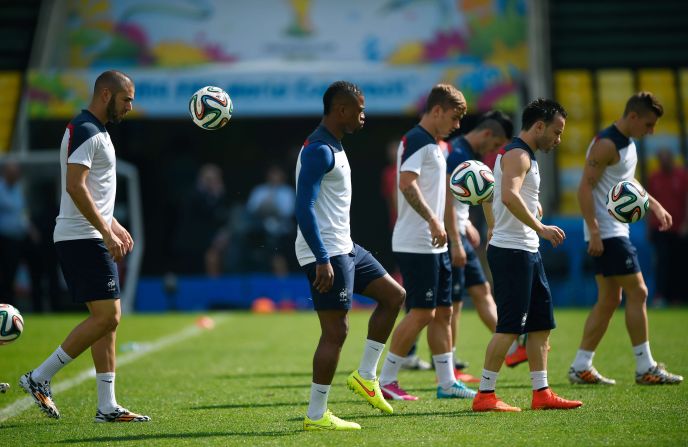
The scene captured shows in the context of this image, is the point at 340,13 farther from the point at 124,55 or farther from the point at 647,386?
the point at 647,386

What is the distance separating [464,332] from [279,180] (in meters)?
6.65

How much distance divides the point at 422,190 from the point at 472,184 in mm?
549

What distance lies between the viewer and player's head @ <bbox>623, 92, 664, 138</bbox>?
9453 mm

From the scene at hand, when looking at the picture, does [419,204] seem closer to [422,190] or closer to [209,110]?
[422,190]

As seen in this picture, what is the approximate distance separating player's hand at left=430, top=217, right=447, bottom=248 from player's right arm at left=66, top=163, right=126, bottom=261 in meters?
2.21

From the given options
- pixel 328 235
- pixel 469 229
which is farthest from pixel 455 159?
pixel 328 235

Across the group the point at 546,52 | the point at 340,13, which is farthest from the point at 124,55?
the point at 546,52

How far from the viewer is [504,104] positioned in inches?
788

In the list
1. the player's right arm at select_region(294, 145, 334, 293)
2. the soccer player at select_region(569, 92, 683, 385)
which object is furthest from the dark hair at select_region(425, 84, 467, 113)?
the player's right arm at select_region(294, 145, 334, 293)

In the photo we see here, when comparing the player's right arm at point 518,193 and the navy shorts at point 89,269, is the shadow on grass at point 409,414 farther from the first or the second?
the navy shorts at point 89,269

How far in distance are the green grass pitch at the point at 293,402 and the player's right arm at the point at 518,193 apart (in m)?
1.24

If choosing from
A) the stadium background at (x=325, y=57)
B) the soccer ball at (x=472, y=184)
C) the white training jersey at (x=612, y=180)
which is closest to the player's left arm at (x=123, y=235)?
the soccer ball at (x=472, y=184)

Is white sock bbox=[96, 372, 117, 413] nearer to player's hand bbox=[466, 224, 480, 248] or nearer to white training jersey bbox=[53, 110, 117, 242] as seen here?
white training jersey bbox=[53, 110, 117, 242]

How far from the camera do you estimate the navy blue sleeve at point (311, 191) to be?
7.13 meters
